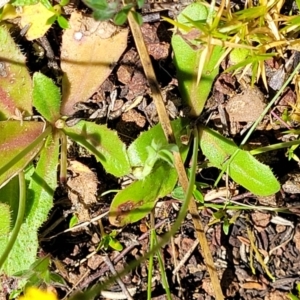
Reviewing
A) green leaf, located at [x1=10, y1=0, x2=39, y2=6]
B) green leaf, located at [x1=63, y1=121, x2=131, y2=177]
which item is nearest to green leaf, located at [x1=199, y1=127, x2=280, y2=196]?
green leaf, located at [x1=63, y1=121, x2=131, y2=177]

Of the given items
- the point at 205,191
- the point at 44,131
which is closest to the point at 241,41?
the point at 205,191

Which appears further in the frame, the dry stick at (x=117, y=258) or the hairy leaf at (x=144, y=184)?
the dry stick at (x=117, y=258)

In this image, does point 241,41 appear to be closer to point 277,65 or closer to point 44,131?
point 277,65

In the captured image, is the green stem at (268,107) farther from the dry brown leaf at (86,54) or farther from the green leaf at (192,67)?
the dry brown leaf at (86,54)

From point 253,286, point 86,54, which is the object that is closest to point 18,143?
point 86,54

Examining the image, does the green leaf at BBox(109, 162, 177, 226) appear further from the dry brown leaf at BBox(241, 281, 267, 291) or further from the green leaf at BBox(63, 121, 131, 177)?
the dry brown leaf at BBox(241, 281, 267, 291)

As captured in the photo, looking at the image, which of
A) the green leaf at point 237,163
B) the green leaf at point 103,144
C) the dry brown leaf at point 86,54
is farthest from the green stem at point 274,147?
the dry brown leaf at point 86,54
